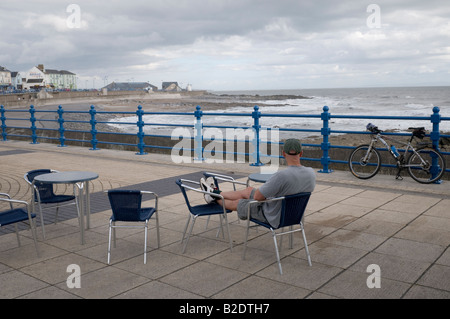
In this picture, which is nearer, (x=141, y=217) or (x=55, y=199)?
(x=141, y=217)

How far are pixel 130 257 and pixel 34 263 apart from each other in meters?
0.96

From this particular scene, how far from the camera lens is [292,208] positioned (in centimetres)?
428

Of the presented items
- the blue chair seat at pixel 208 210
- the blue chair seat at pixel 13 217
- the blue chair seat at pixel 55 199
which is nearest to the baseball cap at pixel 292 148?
the blue chair seat at pixel 208 210

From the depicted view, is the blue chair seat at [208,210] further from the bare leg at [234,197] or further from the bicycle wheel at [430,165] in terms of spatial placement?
the bicycle wheel at [430,165]

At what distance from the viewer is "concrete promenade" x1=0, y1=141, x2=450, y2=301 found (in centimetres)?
387

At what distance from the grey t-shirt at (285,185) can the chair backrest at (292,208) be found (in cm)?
9

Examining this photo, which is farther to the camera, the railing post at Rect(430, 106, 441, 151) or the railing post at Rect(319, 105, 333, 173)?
the railing post at Rect(319, 105, 333, 173)

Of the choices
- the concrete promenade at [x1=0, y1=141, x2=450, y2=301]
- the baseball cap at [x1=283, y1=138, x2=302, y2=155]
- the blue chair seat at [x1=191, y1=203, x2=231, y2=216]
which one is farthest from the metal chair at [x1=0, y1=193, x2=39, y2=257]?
the baseball cap at [x1=283, y1=138, x2=302, y2=155]

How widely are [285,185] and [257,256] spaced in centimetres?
92

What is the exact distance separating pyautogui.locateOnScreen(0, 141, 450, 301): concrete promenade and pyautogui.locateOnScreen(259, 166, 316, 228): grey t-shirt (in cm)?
55
